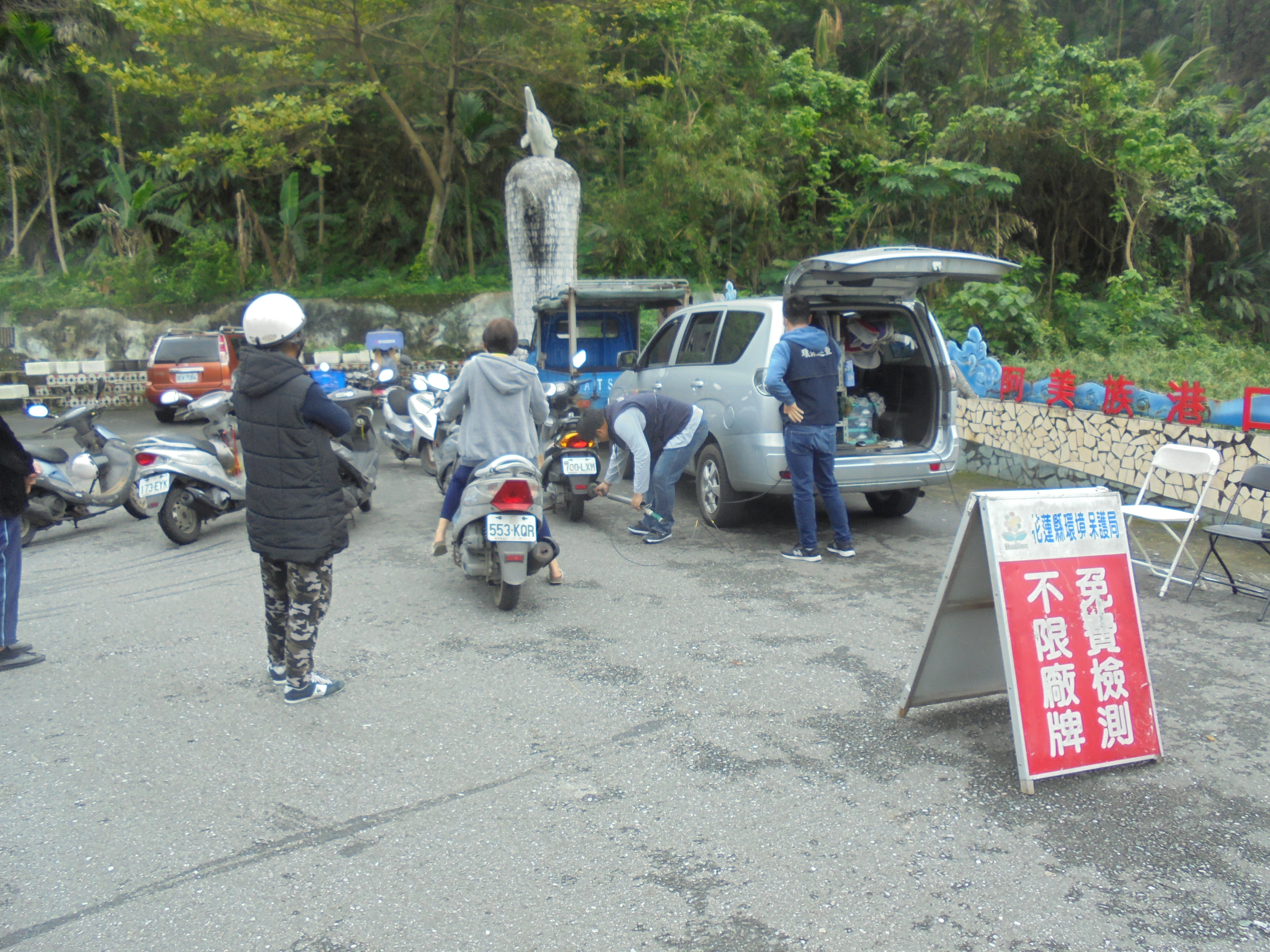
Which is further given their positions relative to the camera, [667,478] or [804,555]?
[667,478]

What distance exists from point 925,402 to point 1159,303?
32.5 ft

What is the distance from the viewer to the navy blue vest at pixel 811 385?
253 inches

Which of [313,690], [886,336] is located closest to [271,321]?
[313,690]

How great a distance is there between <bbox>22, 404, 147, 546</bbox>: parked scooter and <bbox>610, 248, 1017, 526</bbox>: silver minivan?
462 centimetres

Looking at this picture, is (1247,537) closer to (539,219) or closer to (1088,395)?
(1088,395)

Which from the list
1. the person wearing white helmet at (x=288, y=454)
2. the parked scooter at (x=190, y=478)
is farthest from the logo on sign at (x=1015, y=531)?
the parked scooter at (x=190, y=478)

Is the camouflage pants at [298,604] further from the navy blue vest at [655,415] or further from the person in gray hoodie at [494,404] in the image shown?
the navy blue vest at [655,415]

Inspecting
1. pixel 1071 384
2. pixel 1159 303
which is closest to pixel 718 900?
pixel 1071 384

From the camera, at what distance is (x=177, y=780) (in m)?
3.61

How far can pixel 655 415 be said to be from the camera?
6.96 meters

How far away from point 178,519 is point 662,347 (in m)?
4.46

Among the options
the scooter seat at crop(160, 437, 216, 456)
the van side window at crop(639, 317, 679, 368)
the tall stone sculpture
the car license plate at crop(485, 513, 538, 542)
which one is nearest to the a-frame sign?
the car license plate at crop(485, 513, 538, 542)

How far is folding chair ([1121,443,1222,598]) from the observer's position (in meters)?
5.79

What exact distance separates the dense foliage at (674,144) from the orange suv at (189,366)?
4449 millimetres
